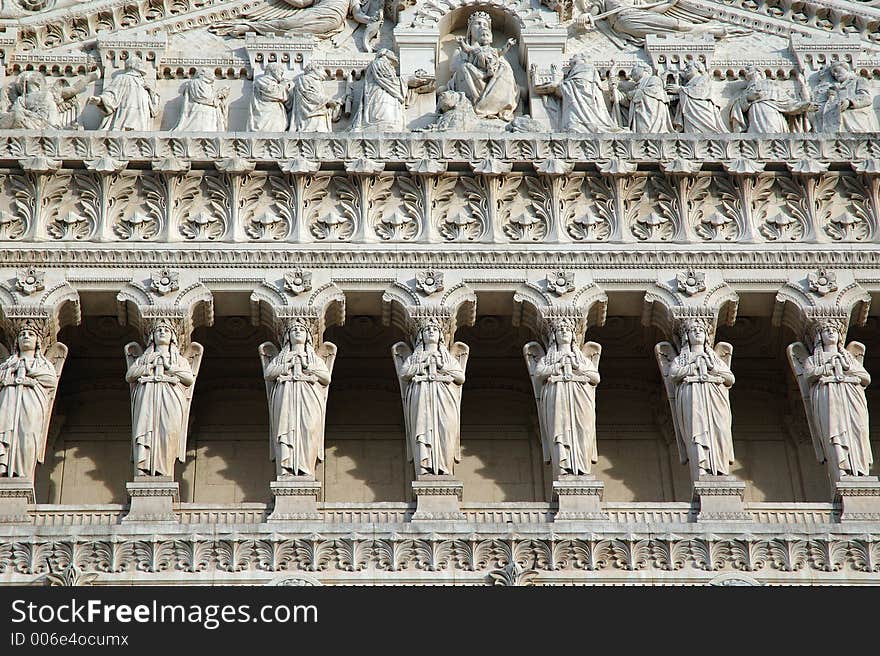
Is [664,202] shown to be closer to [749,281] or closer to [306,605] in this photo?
[749,281]

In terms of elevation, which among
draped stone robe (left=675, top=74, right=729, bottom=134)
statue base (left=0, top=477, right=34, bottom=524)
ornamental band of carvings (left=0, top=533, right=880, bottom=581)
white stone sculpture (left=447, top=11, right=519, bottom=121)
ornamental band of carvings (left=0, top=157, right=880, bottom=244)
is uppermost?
white stone sculpture (left=447, top=11, right=519, bottom=121)

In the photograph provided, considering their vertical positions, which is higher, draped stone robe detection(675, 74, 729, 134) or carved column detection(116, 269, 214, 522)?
draped stone robe detection(675, 74, 729, 134)

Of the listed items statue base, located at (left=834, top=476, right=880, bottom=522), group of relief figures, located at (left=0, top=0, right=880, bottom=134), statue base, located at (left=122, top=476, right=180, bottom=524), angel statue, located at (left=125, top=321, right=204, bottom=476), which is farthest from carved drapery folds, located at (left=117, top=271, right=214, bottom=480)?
statue base, located at (left=834, top=476, right=880, bottom=522)

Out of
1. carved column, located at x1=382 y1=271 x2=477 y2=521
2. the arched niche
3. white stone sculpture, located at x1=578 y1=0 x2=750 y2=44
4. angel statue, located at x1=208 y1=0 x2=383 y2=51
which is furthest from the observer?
white stone sculpture, located at x1=578 y1=0 x2=750 y2=44

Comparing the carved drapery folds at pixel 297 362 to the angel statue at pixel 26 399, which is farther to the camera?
the carved drapery folds at pixel 297 362

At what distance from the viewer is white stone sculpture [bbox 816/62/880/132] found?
24.5 m

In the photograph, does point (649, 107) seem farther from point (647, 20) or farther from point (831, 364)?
point (831, 364)

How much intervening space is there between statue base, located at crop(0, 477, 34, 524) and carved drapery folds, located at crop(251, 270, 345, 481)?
258 centimetres

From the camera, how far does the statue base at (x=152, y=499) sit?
21094mm

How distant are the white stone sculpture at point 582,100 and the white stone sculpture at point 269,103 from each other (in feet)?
9.97

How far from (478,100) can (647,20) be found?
2608 mm

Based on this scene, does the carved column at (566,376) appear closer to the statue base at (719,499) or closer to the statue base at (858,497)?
the statue base at (719,499)

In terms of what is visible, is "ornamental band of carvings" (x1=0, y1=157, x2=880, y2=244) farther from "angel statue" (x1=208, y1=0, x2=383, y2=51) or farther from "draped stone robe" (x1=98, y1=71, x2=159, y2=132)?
"angel statue" (x1=208, y1=0, x2=383, y2=51)

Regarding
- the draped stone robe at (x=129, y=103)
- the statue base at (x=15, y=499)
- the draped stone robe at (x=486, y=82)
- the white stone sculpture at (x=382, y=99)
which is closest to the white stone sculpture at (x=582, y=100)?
the draped stone robe at (x=486, y=82)
